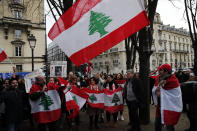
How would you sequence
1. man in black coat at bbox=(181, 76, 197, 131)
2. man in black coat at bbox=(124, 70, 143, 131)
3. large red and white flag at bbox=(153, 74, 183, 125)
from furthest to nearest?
1. man in black coat at bbox=(124, 70, 143, 131)
2. man in black coat at bbox=(181, 76, 197, 131)
3. large red and white flag at bbox=(153, 74, 183, 125)

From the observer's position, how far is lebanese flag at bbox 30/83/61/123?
4484 mm

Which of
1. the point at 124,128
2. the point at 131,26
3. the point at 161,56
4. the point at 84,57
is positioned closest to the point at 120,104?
the point at 124,128

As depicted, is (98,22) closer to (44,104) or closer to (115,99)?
(44,104)

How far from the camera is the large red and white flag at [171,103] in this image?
3.39 meters

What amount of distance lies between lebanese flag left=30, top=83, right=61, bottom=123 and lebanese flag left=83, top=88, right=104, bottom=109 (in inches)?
59.4

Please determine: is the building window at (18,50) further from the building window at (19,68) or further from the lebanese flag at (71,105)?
the lebanese flag at (71,105)

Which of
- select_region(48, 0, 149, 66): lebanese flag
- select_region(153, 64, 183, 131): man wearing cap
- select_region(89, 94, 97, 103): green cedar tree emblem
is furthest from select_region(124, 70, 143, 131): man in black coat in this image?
select_region(48, 0, 149, 66): lebanese flag

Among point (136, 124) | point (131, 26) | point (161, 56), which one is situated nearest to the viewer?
point (131, 26)

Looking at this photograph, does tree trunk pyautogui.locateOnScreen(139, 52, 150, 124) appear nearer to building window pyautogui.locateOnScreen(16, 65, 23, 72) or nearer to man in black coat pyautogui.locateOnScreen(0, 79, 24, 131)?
man in black coat pyautogui.locateOnScreen(0, 79, 24, 131)

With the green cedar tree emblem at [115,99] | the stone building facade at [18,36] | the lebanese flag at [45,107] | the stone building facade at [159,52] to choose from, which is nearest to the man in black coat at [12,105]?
the lebanese flag at [45,107]

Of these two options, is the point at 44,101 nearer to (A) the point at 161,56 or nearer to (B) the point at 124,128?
(B) the point at 124,128

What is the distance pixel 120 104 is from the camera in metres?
6.16

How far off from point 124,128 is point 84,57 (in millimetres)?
3396

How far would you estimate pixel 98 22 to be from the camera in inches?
150
